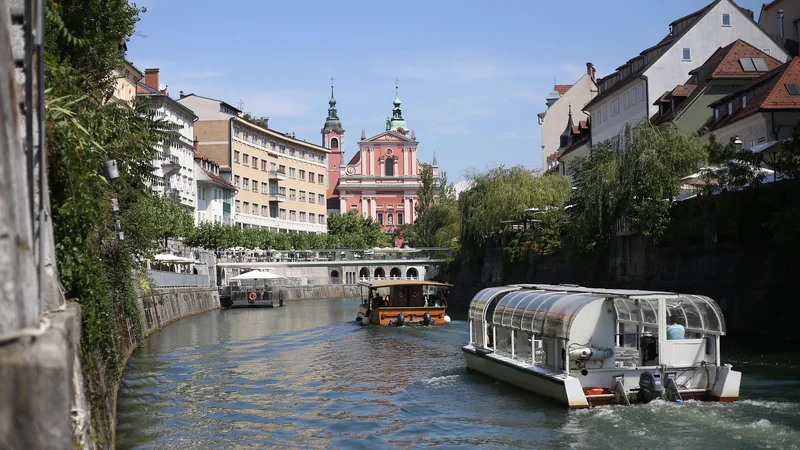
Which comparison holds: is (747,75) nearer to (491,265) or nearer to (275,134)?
(491,265)

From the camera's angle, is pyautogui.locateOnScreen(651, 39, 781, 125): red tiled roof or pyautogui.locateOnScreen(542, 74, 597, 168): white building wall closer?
pyautogui.locateOnScreen(651, 39, 781, 125): red tiled roof

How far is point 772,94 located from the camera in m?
42.2

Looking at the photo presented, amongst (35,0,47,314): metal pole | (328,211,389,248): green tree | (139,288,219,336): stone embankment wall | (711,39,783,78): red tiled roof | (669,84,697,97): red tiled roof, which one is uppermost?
(711,39,783,78): red tiled roof

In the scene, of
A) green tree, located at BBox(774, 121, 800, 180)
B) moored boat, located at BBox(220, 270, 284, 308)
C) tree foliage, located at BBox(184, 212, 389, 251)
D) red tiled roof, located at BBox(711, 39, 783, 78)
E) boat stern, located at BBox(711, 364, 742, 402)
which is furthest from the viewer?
tree foliage, located at BBox(184, 212, 389, 251)

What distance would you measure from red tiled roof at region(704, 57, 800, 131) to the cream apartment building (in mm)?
60290

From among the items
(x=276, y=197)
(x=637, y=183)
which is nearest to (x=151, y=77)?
(x=276, y=197)

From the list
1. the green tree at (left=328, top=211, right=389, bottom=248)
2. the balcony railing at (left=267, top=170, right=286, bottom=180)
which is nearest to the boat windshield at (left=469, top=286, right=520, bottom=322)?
the balcony railing at (left=267, top=170, right=286, bottom=180)

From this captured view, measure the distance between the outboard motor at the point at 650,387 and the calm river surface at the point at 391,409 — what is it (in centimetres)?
28

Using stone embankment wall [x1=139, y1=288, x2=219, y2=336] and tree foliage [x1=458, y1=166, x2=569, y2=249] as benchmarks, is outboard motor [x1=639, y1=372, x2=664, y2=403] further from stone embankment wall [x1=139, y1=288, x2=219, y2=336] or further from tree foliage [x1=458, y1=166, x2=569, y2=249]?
tree foliage [x1=458, y1=166, x2=569, y2=249]

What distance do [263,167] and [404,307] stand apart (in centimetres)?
6400

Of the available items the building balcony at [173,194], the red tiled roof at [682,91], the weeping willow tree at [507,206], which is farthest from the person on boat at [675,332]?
the building balcony at [173,194]

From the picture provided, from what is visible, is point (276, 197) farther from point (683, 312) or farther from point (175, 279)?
point (683, 312)

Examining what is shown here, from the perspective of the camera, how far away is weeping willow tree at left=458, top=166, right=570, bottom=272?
5344 cm

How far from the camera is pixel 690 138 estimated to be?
4034cm
